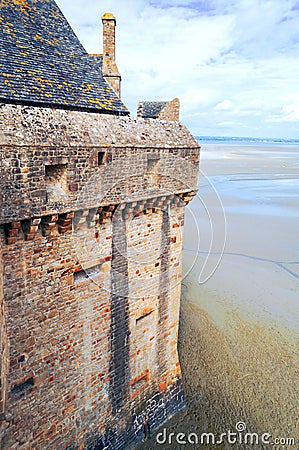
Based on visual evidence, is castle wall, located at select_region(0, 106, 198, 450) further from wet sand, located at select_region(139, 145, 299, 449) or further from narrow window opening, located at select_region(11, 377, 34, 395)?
wet sand, located at select_region(139, 145, 299, 449)

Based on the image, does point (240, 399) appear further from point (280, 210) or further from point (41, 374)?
point (280, 210)

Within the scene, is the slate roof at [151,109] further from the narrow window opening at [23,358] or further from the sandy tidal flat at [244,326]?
the narrow window opening at [23,358]

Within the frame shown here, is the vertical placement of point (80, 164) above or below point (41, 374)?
above

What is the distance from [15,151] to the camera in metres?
5.52

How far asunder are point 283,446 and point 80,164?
1021 centimetres

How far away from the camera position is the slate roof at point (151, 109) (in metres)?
17.9

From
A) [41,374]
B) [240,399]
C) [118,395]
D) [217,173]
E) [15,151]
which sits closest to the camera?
[15,151]

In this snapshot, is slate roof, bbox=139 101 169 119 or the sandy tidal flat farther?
slate roof, bbox=139 101 169 119

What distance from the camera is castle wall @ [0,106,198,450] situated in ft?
19.7

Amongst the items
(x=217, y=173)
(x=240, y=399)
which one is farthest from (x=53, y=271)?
(x=217, y=173)

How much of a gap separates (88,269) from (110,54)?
10.3m

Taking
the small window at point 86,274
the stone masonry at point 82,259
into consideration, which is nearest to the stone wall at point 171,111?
the stone masonry at point 82,259

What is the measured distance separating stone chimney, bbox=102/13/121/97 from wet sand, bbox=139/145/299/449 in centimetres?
825

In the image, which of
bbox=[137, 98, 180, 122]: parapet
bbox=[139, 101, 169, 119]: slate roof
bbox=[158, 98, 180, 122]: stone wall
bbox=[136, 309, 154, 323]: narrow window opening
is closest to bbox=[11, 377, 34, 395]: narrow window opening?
bbox=[136, 309, 154, 323]: narrow window opening
